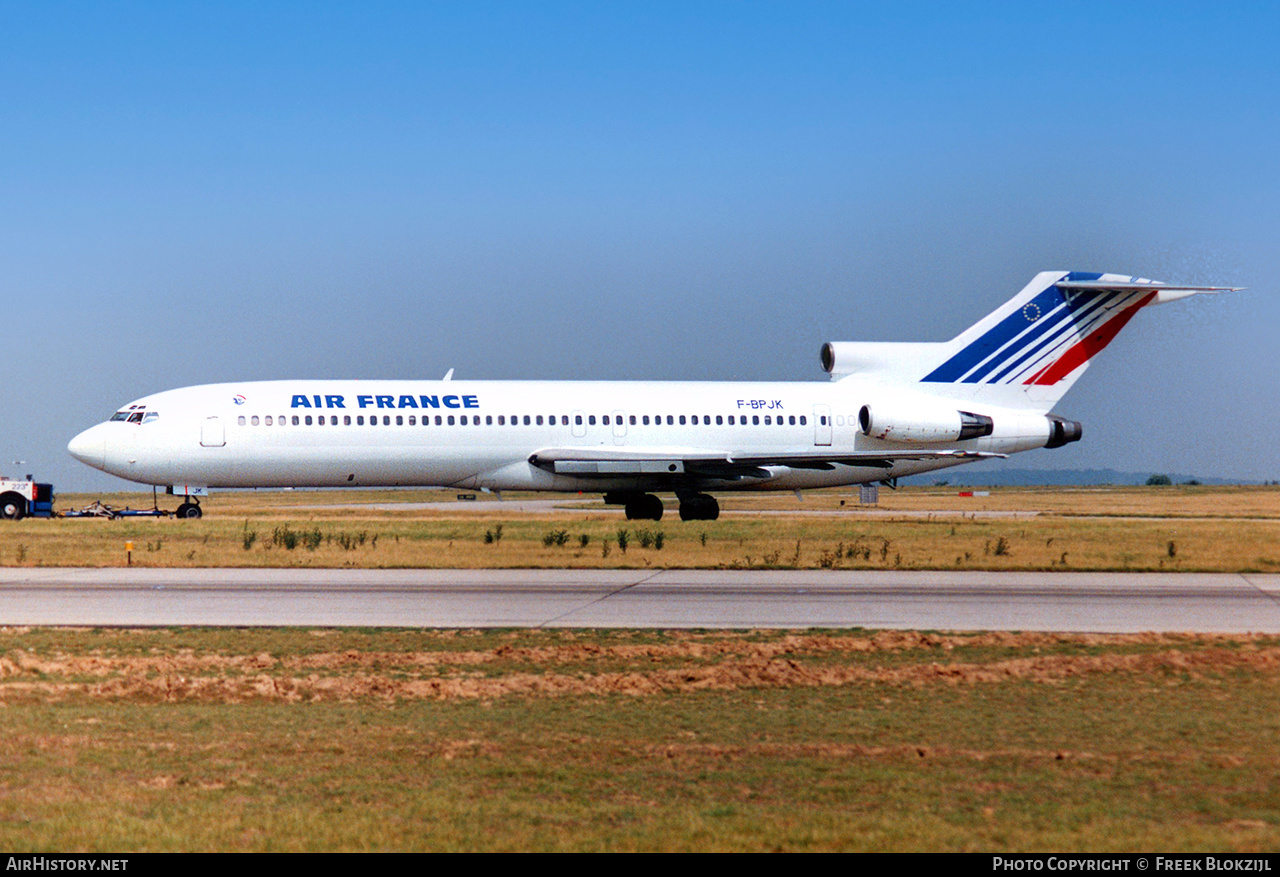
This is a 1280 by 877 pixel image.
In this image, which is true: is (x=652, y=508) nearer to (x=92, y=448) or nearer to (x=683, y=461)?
(x=683, y=461)

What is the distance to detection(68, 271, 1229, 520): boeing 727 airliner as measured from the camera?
38469 mm

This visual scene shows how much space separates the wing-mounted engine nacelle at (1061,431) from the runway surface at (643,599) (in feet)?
57.9

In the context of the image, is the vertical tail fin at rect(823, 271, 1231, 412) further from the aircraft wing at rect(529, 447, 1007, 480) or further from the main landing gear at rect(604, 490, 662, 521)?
the main landing gear at rect(604, 490, 662, 521)

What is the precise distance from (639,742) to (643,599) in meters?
10.8

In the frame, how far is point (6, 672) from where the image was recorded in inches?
560

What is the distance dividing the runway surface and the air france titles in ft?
38.6

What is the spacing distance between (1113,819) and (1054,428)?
37.8 metres

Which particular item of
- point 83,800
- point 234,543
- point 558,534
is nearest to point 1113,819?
point 83,800

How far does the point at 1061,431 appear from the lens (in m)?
44.6

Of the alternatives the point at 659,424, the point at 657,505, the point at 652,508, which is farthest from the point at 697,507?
the point at 659,424

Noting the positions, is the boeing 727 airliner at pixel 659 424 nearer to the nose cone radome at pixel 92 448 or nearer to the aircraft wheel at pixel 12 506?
the nose cone radome at pixel 92 448

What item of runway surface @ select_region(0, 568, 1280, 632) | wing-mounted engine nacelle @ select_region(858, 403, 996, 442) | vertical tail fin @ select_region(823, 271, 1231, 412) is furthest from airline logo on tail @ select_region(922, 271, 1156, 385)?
runway surface @ select_region(0, 568, 1280, 632)

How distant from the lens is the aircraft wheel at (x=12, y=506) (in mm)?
49062

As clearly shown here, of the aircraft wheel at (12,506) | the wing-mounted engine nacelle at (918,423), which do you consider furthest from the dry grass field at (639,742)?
the aircraft wheel at (12,506)
